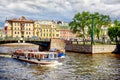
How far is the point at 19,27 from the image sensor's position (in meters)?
190

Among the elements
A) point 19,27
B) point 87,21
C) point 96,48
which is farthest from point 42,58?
point 19,27

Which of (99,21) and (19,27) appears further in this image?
(19,27)

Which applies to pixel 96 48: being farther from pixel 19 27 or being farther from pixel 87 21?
pixel 19 27

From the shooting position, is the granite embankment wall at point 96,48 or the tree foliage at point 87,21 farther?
the tree foliage at point 87,21

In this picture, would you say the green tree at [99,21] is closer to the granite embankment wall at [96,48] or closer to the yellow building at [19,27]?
the granite embankment wall at [96,48]

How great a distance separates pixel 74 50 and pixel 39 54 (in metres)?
39.9

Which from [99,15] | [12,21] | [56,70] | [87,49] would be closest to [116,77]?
[56,70]

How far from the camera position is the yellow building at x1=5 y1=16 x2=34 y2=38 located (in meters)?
188

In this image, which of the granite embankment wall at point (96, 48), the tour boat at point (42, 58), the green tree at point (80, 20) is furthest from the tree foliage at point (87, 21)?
the tour boat at point (42, 58)

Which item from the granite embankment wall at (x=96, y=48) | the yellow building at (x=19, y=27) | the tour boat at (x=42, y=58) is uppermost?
the yellow building at (x=19, y=27)

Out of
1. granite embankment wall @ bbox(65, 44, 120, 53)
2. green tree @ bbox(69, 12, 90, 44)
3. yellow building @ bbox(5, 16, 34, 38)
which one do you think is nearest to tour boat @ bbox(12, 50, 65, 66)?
granite embankment wall @ bbox(65, 44, 120, 53)

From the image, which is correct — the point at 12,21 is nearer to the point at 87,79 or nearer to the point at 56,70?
the point at 56,70

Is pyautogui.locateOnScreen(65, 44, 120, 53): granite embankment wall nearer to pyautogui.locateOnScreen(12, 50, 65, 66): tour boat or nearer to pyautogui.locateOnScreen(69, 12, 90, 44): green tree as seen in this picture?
pyautogui.locateOnScreen(69, 12, 90, 44): green tree

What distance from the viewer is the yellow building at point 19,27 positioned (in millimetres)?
188250
